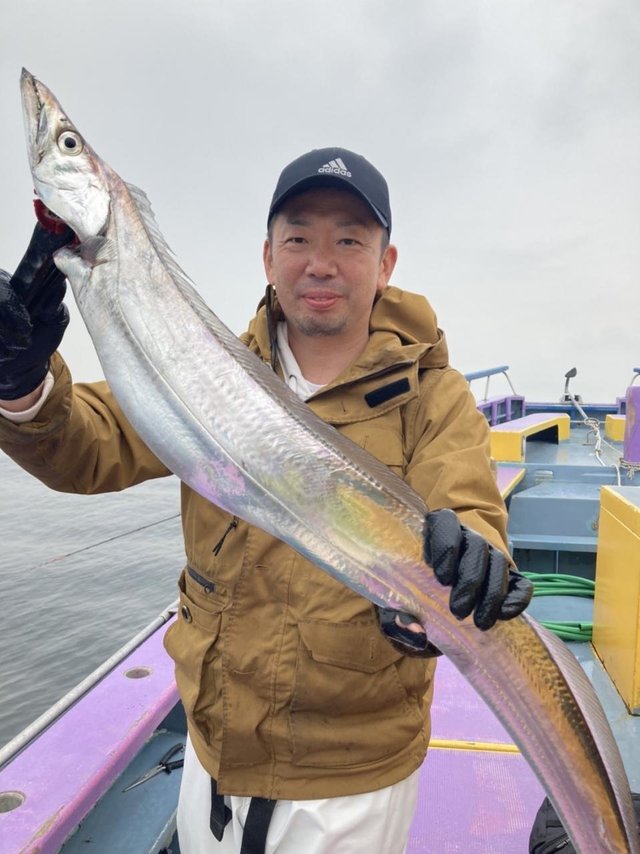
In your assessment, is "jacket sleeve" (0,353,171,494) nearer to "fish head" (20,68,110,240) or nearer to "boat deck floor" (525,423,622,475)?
Answer: "fish head" (20,68,110,240)

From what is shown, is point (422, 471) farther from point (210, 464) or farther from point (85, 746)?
point (85, 746)

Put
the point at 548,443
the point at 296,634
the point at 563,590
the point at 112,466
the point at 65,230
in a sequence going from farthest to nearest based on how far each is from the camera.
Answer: the point at 548,443, the point at 563,590, the point at 112,466, the point at 296,634, the point at 65,230

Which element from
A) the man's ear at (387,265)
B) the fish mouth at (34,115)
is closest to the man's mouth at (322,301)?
the man's ear at (387,265)

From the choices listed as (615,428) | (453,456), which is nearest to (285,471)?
(453,456)

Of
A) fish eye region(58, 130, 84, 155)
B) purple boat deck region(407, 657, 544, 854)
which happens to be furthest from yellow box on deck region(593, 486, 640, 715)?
fish eye region(58, 130, 84, 155)

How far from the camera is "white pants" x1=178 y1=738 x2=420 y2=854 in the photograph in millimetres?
1849

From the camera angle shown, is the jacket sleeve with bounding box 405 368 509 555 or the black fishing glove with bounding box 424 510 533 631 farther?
the jacket sleeve with bounding box 405 368 509 555

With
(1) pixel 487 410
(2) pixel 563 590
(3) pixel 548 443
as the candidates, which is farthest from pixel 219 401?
(1) pixel 487 410

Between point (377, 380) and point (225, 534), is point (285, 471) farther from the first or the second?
point (377, 380)

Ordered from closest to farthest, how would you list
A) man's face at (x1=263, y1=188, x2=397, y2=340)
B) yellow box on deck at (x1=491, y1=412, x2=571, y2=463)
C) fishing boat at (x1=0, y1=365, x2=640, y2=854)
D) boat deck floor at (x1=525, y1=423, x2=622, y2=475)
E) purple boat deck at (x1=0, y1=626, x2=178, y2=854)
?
man's face at (x1=263, y1=188, x2=397, y2=340) → purple boat deck at (x1=0, y1=626, x2=178, y2=854) → fishing boat at (x1=0, y1=365, x2=640, y2=854) → yellow box on deck at (x1=491, y1=412, x2=571, y2=463) → boat deck floor at (x1=525, y1=423, x2=622, y2=475)

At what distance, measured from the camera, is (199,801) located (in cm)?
205

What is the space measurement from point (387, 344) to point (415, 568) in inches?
34.5

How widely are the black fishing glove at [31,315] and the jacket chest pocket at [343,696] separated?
1064mm

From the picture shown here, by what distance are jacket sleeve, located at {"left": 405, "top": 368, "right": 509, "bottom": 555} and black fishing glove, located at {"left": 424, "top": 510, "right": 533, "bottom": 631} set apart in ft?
0.97
